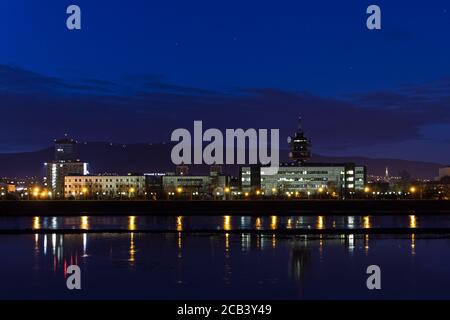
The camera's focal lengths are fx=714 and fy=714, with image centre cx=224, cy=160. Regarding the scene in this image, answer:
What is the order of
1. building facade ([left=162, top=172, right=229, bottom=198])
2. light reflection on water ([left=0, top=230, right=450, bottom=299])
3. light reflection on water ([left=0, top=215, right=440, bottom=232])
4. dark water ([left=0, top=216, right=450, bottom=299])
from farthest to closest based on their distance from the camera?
building facade ([left=162, top=172, right=229, bottom=198])
light reflection on water ([left=0, top=215, right=440, bottom=232])
light reflection on water ([left=0, top=230, right=450, bottom=299])
dark water ([left=0, top=216, right=450, bottom=299])

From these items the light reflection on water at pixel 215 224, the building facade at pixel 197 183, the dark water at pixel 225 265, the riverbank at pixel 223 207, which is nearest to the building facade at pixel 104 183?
the building facade at pixel 197 183

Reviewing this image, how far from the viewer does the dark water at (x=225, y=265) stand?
2350 centimetres

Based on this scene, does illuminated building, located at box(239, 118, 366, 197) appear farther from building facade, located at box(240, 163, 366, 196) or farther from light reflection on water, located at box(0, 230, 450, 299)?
light reflection on water, located at box(0, 230, 450, 299)

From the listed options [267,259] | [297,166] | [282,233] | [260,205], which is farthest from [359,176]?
[267,259]

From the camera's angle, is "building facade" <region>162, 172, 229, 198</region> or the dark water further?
"building facade" <region>162, 172, 229, 198</region>

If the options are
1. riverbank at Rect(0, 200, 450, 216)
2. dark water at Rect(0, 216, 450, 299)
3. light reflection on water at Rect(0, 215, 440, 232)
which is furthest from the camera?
riverbank at Rect(0, 200, 450, 216)

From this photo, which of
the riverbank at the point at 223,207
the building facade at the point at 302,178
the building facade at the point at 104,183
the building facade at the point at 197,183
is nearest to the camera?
the riverbank at the point at 223,207

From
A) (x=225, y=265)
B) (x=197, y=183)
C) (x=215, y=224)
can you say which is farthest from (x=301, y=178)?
(x=225, y=265)

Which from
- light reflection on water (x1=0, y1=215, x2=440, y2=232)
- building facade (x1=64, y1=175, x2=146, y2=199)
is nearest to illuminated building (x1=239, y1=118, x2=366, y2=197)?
building facade (x1=64, y1=175, x2=146, y2=199)

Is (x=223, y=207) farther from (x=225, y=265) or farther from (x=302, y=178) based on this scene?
(x=302, y=178)

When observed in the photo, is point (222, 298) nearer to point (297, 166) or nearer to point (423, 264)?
point (423, 264)

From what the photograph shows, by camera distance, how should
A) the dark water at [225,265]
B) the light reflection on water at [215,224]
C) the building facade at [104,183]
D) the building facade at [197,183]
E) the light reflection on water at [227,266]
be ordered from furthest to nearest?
the building facade at [104,183], the building facade at [197,183], the light reflection on water at [215,224], the light reflection on water at [227,266], the dark water at [225,265]

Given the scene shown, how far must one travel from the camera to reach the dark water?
23.5m

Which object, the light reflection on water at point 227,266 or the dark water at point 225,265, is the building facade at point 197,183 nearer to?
the dark water at point 225,265
